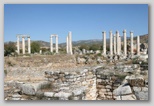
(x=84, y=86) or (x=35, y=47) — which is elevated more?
(x=35, y=47)

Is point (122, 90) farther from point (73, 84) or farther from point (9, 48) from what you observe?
point (9, 48)

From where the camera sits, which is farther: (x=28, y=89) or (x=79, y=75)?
(x=79, y=75)

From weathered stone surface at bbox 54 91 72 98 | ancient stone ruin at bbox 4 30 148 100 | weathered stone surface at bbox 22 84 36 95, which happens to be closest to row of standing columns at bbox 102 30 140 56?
ancient stone ruin at bbox 4 30 148 100

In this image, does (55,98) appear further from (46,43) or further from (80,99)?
(46,43)

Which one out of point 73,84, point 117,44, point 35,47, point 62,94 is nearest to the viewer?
point 62,94

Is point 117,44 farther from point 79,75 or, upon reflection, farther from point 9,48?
point 9,48

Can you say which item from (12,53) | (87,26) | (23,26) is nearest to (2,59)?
(12,53)

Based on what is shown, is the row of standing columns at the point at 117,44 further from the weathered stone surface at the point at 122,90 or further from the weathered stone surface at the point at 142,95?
the weathered stone surface at the point at 142,95

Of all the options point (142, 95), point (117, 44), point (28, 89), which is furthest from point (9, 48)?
point (142, 95)

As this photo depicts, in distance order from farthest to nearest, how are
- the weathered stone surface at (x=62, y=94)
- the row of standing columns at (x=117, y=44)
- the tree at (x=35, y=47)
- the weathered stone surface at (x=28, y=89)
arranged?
the tree at (x=35, y=47)
the row of standing columns at (x=117, y=44)
the weathered stone surface at (x=28, y=89)
the weathered stone surface at (x=62, y=94)

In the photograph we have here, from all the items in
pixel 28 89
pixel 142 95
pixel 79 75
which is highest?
pixel 79 75

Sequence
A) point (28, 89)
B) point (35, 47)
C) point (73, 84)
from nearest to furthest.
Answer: point (28, 89), point (73, 84), point (35, 47)

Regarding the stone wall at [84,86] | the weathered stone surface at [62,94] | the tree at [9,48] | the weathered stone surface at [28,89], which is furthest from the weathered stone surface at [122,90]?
the tree at [9,48]

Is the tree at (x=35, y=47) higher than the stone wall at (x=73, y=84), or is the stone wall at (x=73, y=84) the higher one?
the tree at (x=35, y=47)
